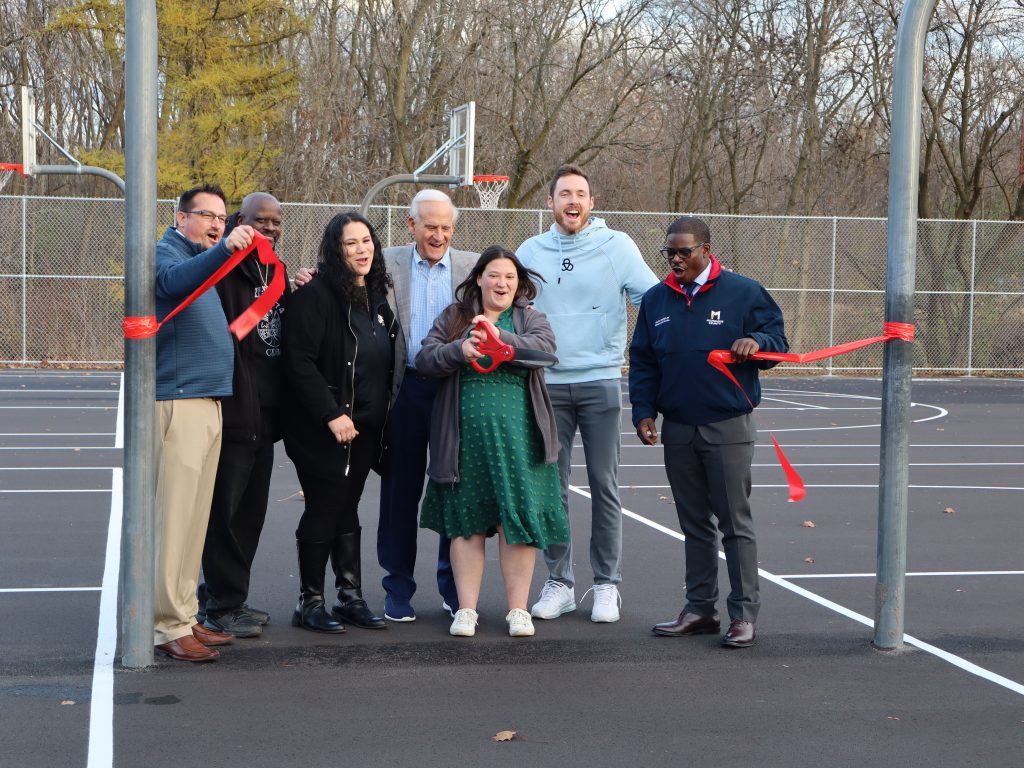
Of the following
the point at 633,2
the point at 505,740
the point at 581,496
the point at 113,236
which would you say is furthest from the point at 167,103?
the point at 505,740

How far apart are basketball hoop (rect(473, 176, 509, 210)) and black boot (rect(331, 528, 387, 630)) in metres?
19.0

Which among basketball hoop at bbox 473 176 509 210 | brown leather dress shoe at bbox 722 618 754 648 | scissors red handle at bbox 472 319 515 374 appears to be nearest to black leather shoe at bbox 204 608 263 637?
scissors red handle at bbox 472 319 515 374

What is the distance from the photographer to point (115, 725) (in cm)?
485

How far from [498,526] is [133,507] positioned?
1718 millimetres

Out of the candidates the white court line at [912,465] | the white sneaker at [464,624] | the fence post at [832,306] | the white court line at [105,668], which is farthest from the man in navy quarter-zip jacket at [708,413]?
the fence post at [832,306]

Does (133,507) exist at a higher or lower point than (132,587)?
higher

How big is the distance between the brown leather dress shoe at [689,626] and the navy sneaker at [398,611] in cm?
121

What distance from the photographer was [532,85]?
29.2 metres

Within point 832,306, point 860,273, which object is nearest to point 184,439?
point 832,306

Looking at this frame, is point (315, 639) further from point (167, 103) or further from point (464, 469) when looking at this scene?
point (167, 103)

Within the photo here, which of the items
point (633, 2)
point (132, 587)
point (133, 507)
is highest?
point (633, 2)

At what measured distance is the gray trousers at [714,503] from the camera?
6.12m

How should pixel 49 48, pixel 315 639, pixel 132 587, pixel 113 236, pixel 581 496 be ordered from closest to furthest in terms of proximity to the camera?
1. pixel 132 587
2. pixel 315 639
3. pixel 581 496
4. pixel 113 236
5. pixel 49 48

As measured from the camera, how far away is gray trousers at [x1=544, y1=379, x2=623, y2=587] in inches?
261
